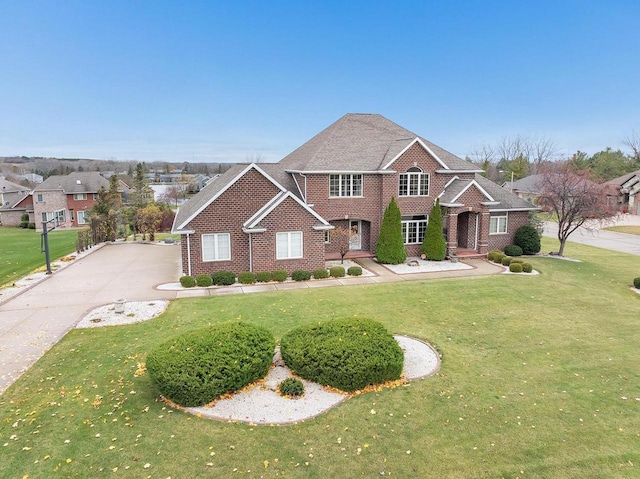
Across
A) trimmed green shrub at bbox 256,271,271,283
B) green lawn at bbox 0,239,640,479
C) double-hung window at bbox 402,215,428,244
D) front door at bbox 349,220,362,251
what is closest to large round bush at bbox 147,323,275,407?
green lawn at bbox 0,239,640,479

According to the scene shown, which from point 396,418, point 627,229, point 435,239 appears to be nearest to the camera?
point 396,418

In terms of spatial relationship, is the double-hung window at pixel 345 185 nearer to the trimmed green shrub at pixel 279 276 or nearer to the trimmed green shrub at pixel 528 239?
the trimmed green shrub at pixel 279 276

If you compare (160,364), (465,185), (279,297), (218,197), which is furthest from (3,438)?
(465,185)

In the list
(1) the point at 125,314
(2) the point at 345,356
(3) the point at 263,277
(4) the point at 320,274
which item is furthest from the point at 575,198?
(1) the point at 125,314

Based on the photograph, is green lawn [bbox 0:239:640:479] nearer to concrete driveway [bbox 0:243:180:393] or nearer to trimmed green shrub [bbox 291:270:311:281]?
concrete driveway [bbox 0:243:180:393]

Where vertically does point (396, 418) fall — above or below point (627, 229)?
below

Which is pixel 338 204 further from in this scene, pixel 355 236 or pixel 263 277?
pixel 263 277
